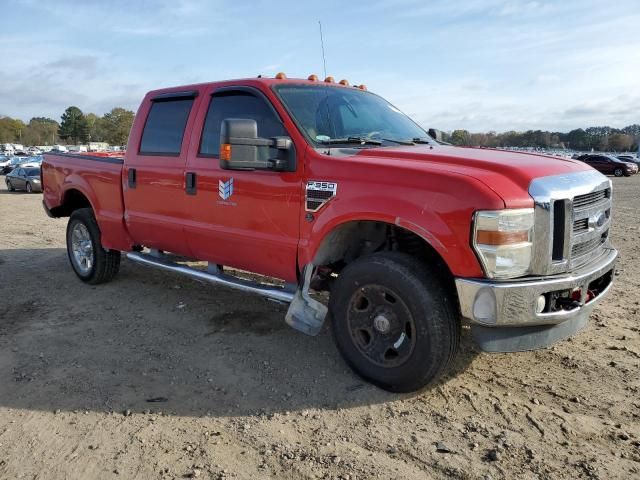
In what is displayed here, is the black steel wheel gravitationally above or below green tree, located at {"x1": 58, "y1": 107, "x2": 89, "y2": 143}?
below

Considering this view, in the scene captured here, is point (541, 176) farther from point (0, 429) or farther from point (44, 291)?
point (44, 291)

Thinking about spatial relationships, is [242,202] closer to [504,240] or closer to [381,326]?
[381,326]

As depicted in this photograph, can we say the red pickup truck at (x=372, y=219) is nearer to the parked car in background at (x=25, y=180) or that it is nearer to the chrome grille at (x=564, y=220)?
the chrome grille at (x=564, y=220)

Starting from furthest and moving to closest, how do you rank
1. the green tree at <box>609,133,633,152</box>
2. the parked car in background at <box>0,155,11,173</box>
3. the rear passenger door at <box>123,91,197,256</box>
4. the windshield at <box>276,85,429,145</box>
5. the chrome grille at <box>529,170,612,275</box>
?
the green tree at <box>609,133,633,152</box> → the parked car in background at <box>0,155,11,173</box> → the rear passenger door at <box>123,91,197,256</box> → the windshield at <box>276,85,429,145</box> → the chrome grille at <box>529,170,612,275</box>

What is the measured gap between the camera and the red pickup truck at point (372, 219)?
3.08 m

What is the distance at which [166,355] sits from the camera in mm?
4242

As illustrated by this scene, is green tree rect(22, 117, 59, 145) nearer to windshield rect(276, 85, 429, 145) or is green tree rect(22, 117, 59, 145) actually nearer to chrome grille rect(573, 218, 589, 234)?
windshield rect(276, 85, 429, 145)

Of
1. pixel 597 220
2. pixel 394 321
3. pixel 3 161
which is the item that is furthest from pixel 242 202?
pixel 3 161

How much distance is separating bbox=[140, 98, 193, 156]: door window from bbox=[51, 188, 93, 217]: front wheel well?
1585 mm

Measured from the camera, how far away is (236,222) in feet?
14.1

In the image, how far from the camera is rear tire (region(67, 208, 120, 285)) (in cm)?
612

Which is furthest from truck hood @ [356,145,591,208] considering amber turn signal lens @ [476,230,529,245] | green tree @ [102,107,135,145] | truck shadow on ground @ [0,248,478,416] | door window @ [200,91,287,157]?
green tree @ [102,107,135,145]

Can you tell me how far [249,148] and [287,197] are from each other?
46cm

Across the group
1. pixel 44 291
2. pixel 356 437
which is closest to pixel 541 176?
pixel 356 437
